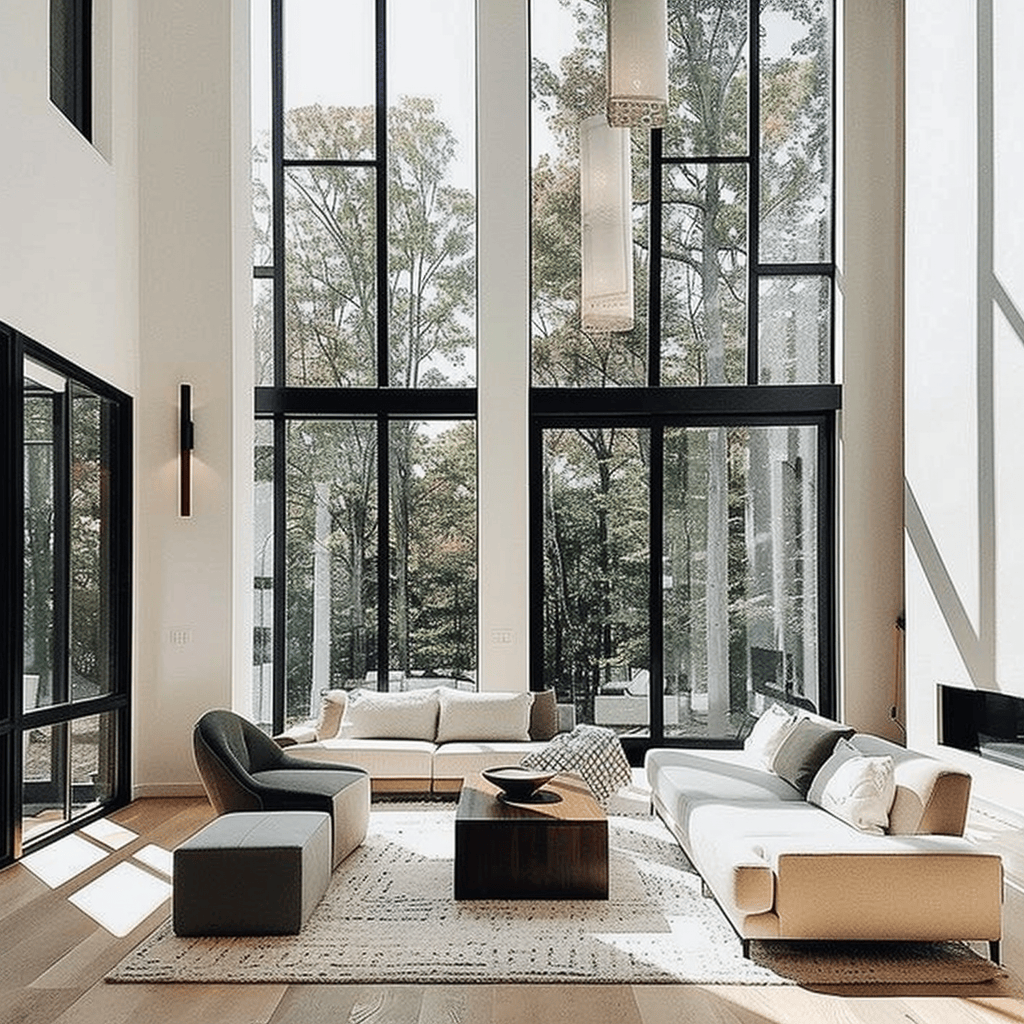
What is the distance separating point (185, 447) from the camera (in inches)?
358

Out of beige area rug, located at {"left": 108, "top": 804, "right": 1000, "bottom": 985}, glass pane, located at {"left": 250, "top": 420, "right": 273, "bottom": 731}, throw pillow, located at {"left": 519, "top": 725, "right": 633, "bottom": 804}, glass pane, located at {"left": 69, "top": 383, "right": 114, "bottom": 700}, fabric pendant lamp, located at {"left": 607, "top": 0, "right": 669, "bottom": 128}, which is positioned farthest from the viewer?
glass pane, located at {"left": 250, "top": 420, "right": 273, "bottom": 731}

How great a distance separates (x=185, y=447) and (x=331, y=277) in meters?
2.12

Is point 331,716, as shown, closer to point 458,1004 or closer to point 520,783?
point 520,783

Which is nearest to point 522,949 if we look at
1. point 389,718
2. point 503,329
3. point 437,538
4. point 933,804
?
point 933,804

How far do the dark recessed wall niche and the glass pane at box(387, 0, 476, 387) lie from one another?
418 centimetres

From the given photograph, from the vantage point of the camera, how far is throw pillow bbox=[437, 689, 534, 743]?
29.7ft

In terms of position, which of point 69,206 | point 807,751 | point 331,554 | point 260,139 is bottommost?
point 807,751

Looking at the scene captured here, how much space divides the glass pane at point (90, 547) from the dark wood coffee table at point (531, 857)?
10.0 ft

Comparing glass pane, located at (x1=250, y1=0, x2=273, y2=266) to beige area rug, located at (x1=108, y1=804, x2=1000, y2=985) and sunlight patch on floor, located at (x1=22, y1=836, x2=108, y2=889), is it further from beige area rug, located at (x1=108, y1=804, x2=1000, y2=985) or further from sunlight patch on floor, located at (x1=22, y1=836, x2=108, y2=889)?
Answer: beige area rug, located at (x1=108, y1=804, x2=1000, y2=985)

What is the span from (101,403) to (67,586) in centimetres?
129

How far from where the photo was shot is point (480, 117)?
10398 mm

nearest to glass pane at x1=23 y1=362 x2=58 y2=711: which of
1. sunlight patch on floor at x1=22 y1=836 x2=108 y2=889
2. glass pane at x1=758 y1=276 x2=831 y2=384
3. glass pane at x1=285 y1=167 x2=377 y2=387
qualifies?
sunlight patch on floor at x1=22 y1=836 x2=108 y2=889

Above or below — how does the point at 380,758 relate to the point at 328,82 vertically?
below

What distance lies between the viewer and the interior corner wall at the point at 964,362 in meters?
7.64
